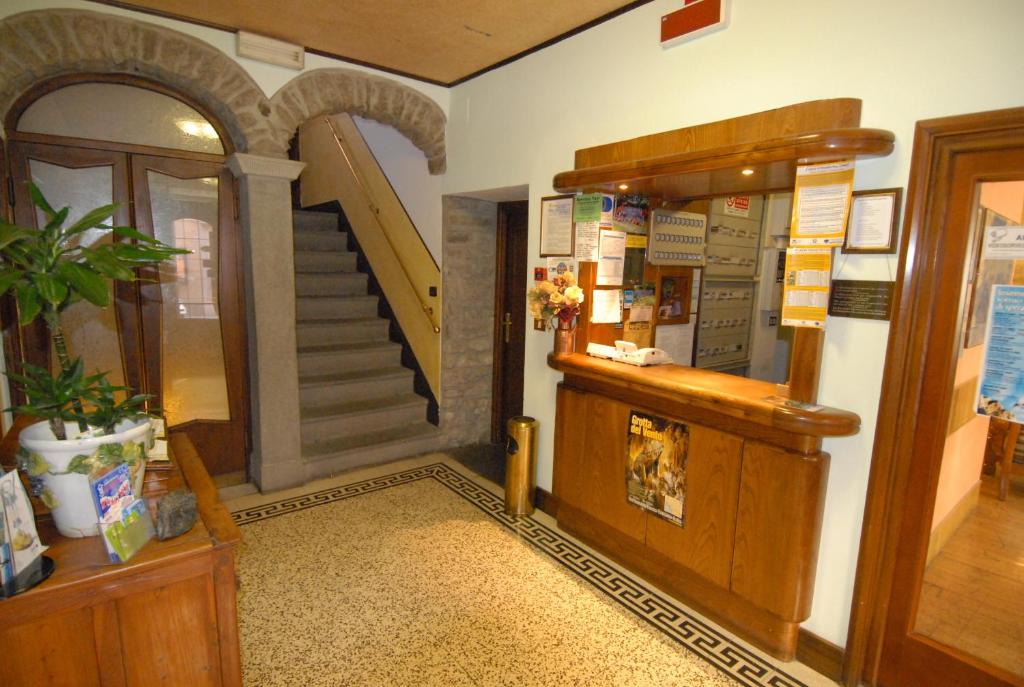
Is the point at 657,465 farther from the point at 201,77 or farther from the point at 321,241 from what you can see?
the point at 321,241

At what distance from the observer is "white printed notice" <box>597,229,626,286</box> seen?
9.38ft

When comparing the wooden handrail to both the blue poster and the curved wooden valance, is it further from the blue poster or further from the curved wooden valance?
the blue poster

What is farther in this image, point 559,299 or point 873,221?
point 559,299

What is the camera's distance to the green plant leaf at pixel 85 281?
144cm

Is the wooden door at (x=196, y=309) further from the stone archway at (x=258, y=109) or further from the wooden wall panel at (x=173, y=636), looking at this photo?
the wooden wall panel at (x=173, y=636)

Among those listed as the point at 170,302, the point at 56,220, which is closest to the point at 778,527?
the point at 56,220

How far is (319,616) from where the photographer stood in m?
2.38

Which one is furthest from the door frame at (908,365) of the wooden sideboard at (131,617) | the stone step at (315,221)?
the stone step at (315,221)

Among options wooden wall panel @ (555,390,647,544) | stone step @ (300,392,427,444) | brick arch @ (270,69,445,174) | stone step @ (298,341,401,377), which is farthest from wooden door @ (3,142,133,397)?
wooden wall panel @ (555,390,647,544)

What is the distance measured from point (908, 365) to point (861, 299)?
0.28 meters

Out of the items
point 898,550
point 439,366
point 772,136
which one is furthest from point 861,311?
point 439,366

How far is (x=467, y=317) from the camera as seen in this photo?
445cm

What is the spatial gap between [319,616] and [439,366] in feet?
7.68

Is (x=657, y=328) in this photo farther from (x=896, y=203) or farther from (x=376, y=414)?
(x=376, y=414)
